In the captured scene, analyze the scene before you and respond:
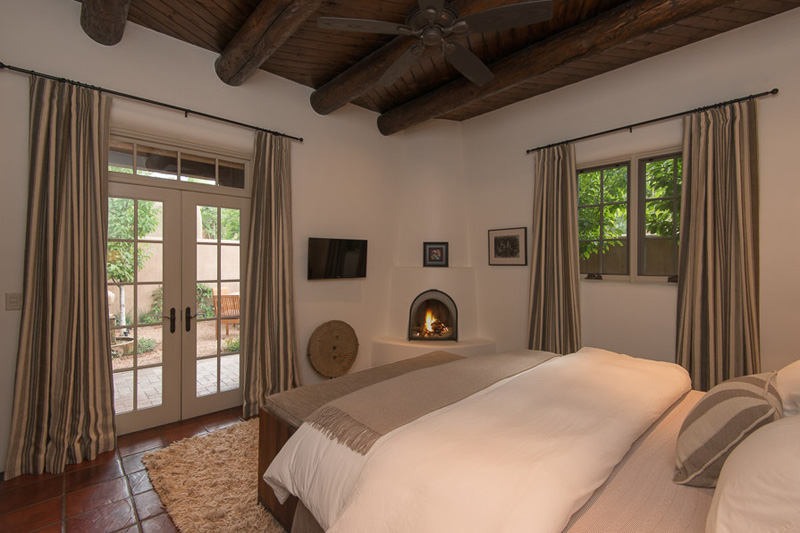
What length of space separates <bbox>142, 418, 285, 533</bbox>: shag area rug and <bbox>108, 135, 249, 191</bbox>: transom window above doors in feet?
6.72

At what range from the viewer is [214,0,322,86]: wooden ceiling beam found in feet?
7.85

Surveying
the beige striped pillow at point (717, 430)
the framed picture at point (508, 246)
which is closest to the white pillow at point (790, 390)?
the beige striped pillow at point (717, 430)

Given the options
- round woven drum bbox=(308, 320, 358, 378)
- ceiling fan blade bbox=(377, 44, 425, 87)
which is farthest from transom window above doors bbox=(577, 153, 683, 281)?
round woven drum bbox=(308, 320, 358, 378)

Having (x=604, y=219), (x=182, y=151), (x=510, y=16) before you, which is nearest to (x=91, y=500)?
(x=182, y=151)

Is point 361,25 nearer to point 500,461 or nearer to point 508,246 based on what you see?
point 500,461

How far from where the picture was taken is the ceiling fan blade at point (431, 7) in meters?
1.97

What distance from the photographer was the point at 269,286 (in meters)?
3.52

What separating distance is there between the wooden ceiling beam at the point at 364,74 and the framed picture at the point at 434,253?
1.85 metres

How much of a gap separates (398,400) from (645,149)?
10.4 feet

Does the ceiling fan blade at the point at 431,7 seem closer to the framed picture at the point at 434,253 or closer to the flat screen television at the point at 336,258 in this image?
the flat screen television at the point at 336,258

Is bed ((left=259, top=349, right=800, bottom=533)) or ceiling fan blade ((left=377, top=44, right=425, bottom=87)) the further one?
ceiling fan blade ((left=377, top=44, right=425, bottom=87))

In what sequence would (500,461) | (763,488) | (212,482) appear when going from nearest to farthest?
(763,488), (500,461), (212,482)

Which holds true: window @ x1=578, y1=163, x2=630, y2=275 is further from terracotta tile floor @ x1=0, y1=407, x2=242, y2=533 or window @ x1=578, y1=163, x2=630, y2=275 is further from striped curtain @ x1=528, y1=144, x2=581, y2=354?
terracotta tile floor @ x1=0, y1=407, x2=242, y2=533

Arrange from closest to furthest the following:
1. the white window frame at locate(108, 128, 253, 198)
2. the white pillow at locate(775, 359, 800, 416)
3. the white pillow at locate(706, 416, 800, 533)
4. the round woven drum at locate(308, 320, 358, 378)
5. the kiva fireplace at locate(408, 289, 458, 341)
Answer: the white pillow at locate(706, 416, 800, 533), the white pillow at locate(775, 359, 800, 416), the white window frame at locate(108, 128, 253, 198), the round woven drum at locate(308, 320, 358, 378), the kiva fireplace at locate(408, 289, 458, 341)
